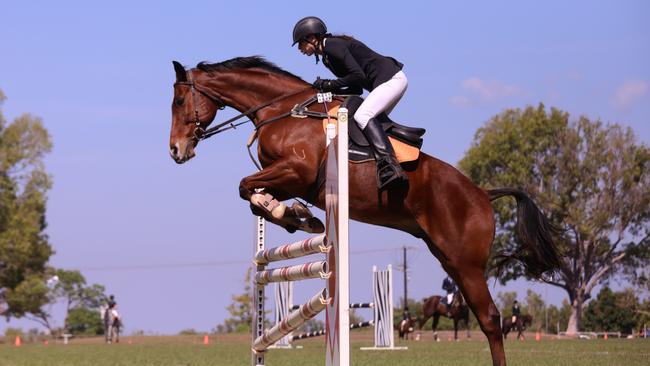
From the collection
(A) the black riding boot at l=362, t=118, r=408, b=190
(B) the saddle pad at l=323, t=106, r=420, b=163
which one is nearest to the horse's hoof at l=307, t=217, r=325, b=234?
(A) the black riding boot at l=362, t=118, r=408, b=190

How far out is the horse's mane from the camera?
26.3 ft

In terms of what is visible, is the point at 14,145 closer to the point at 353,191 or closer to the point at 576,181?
the point at 576,181

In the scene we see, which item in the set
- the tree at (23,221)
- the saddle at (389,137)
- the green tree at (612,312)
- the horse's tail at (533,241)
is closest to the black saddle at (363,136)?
the saddle at (389,137)

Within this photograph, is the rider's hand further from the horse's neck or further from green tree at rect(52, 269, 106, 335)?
green tree at rect(52, 269, 106, 335)

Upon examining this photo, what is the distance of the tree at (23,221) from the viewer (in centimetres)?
4488

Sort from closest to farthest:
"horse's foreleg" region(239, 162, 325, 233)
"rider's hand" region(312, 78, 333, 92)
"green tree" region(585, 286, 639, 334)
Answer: "horse's foreleg" region(239, 162, 325, 233) → "rider's hand" region(312, 78, 333, 92) → "green tree" region(585, 286, 639, 334)

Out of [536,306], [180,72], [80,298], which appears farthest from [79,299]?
[180,72]

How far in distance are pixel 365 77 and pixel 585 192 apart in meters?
40.6

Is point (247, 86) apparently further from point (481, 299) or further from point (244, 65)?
point (481, 299)

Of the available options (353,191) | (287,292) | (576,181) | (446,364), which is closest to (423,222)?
(353,191)

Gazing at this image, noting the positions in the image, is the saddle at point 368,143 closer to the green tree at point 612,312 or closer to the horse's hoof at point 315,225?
the horse's hoof at point 315,225

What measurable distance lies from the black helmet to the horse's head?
0.97 meters

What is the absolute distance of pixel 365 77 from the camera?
741 cm

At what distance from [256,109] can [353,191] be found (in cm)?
108
